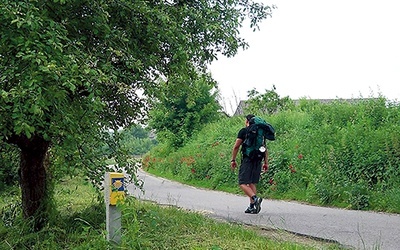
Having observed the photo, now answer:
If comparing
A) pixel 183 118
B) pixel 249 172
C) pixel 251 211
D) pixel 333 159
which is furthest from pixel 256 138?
pixel 183 118

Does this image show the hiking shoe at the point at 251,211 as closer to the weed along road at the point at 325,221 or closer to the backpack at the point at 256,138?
the weed along road at the point at 325,221

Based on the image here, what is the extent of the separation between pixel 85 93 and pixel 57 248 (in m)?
1.98

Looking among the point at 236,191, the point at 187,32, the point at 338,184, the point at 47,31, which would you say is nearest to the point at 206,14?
the point at 187,32

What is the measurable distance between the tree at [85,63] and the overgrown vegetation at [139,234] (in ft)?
1.61

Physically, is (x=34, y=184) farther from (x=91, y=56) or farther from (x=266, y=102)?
(x=266, y=102)

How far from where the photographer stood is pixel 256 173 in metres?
9.12

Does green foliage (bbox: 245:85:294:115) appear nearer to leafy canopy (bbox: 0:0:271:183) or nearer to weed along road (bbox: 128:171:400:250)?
weed along road (bbox: 128:171:400:250)

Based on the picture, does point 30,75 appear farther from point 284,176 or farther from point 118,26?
point 284,176

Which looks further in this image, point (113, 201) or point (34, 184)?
point (34, 184)

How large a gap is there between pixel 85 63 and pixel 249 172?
456 cm

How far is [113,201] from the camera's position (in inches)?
206

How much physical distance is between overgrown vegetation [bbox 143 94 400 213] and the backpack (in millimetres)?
1822

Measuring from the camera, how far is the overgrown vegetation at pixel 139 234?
18.3 feet

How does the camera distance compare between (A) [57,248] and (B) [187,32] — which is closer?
(A) [57,248]
